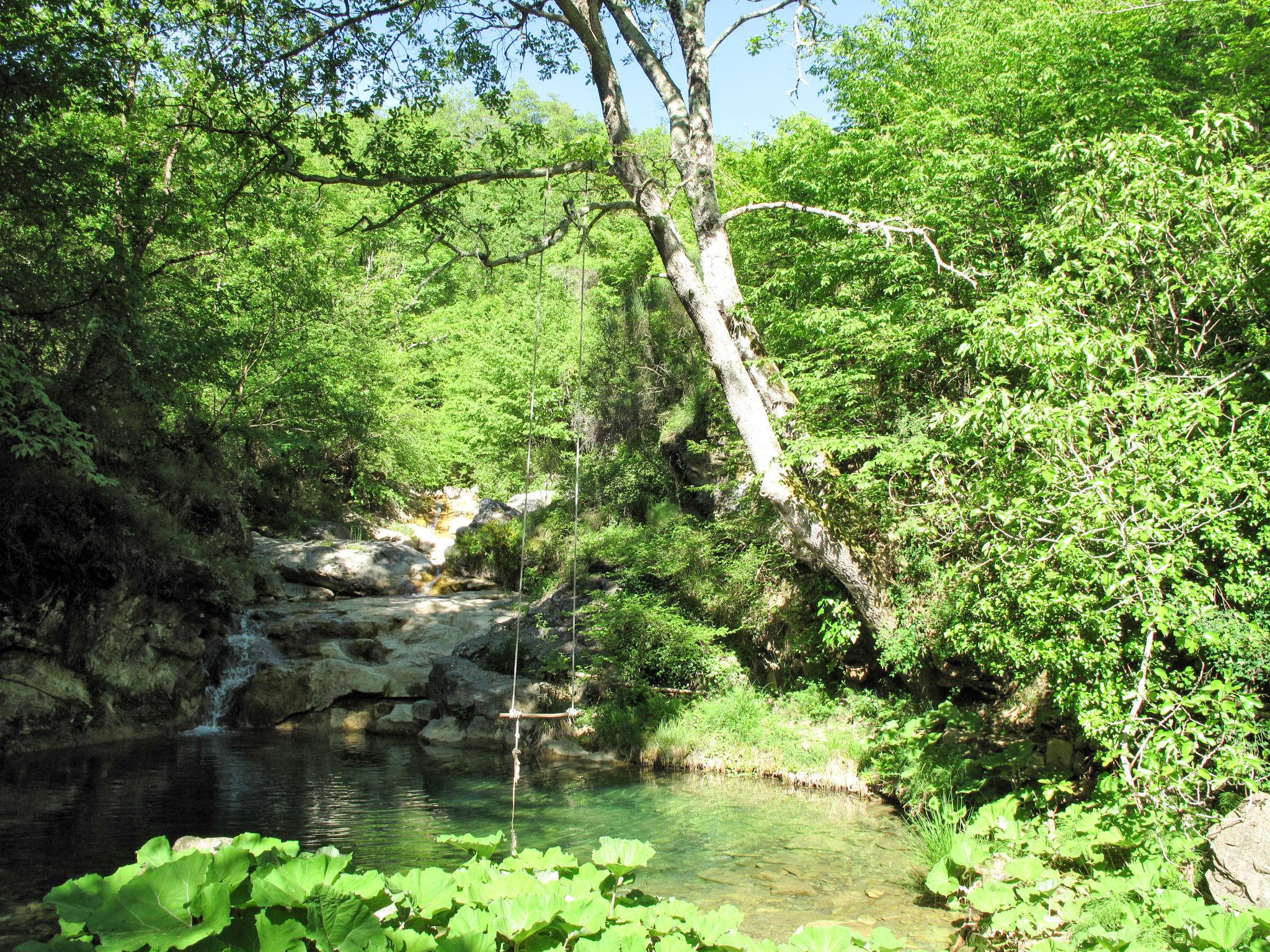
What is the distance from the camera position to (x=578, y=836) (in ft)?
23.9

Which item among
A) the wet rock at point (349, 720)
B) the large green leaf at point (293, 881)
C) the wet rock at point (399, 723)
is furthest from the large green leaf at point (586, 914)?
the wet rock at point (349, 720)

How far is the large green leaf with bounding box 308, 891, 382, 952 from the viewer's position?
2.36 m

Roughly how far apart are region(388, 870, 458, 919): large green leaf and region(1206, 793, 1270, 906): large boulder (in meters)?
3.88

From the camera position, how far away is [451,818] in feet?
25.6

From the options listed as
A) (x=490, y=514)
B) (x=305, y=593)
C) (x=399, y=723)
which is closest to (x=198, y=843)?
(x=399, y=723)

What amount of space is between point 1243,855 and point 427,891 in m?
4.05

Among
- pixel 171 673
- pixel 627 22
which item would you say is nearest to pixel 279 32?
pixel 627 22

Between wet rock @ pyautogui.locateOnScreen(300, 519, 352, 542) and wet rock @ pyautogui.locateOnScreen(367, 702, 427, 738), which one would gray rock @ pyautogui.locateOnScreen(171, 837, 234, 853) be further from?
wet rock @ pyautogui.locateOnScreen(300, 519, 352, 542)

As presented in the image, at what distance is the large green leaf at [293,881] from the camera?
7.93ft

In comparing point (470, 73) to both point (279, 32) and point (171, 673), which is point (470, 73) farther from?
point (171, 673)

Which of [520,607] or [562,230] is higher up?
[562,230]

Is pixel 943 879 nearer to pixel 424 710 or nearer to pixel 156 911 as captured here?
pixel 156 911

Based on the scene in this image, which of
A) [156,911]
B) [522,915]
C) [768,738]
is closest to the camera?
[156,911]

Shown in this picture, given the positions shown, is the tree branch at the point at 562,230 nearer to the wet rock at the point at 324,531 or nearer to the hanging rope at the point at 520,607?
the hanging rope at the point at 520,607
